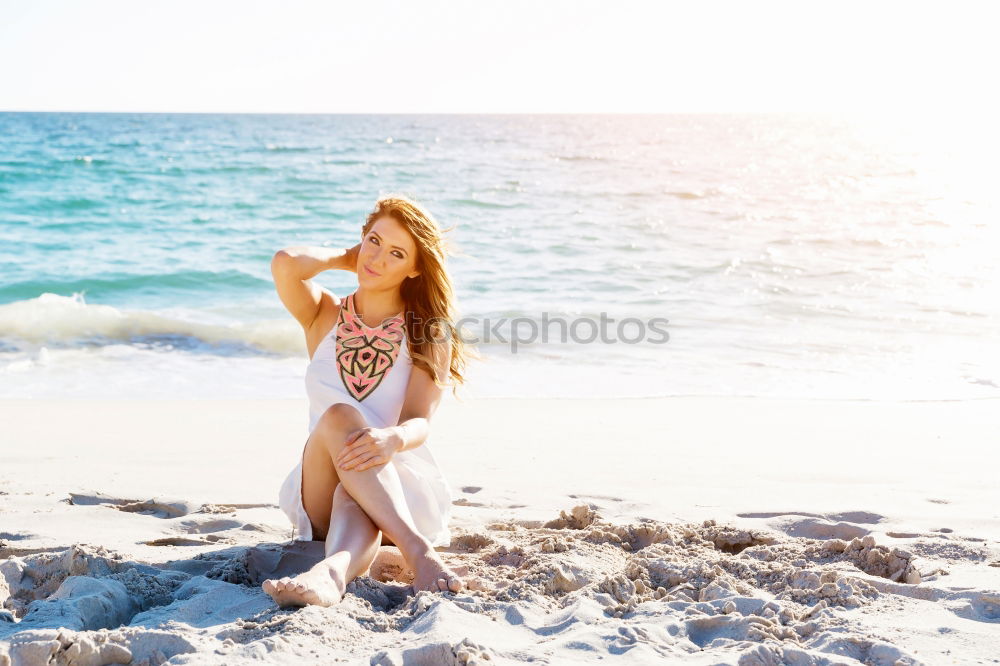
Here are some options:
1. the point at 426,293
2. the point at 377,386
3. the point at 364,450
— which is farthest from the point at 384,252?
the point at 364,450

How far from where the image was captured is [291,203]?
17.9 m

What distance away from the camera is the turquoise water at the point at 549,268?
7258 mm

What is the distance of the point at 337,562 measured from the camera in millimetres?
2830

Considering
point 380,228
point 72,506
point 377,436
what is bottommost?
point 72,506

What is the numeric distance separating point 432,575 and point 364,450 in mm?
464

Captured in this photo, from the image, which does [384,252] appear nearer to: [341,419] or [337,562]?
[341,419]

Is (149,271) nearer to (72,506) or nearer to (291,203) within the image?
(291,203)

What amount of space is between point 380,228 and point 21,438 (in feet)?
9.52

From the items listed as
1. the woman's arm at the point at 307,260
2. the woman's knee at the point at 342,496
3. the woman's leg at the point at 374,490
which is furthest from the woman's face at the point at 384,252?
the woman's knee at the point at 342,496

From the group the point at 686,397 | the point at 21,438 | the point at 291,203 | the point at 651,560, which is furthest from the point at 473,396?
the point at 291,203

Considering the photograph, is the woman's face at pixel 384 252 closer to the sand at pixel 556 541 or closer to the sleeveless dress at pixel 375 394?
the sleeveless dress at pixel 375 394

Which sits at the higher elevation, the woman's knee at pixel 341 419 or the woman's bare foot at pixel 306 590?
the woman's knee at pixel 341 419

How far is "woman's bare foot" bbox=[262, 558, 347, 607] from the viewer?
2609 mm

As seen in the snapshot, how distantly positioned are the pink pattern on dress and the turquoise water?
317cm
